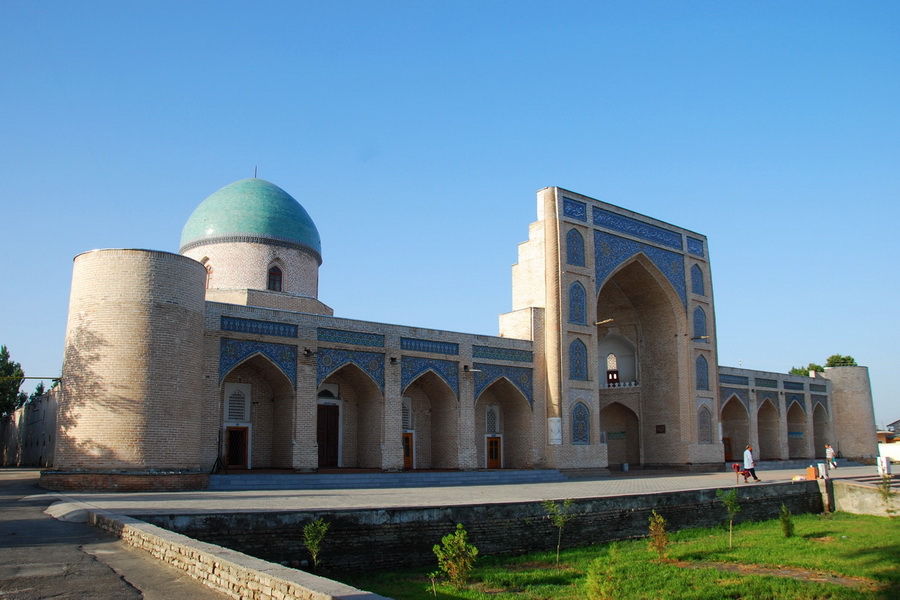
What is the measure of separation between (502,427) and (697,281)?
8.78 metres

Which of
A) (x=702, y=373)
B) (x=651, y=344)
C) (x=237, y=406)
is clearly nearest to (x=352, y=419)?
(x=237, y=406)

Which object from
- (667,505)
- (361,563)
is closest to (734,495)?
(667,505)

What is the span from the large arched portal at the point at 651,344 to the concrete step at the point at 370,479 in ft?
19.6

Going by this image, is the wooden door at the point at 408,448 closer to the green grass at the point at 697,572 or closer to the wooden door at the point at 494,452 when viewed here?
the wooden door at the point at 494,452

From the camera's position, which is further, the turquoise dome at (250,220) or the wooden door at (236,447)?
the turquoise dome at (250,220)

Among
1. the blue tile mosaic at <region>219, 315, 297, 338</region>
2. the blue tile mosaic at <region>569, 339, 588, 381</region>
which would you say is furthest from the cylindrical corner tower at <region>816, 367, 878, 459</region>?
the blue tile mosaic at <region>219, 315, 297, 338</region>

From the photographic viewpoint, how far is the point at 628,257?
22734mm

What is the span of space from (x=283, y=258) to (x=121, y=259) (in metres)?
7.00

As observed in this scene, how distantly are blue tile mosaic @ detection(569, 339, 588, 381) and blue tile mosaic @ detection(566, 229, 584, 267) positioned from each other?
7.07 ft

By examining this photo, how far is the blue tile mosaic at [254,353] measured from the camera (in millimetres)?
15320

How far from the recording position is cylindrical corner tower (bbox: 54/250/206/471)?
512 inches

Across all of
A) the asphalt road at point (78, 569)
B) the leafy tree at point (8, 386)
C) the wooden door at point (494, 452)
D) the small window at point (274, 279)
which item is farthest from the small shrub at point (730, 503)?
the leafy tree at point (8, 386)

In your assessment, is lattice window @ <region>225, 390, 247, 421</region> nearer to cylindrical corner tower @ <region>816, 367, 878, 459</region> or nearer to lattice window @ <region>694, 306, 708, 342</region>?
lattice window @ <region>694, 306, 708, 342</region>

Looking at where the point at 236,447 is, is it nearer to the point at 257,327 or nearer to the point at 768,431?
the point at 257,327
